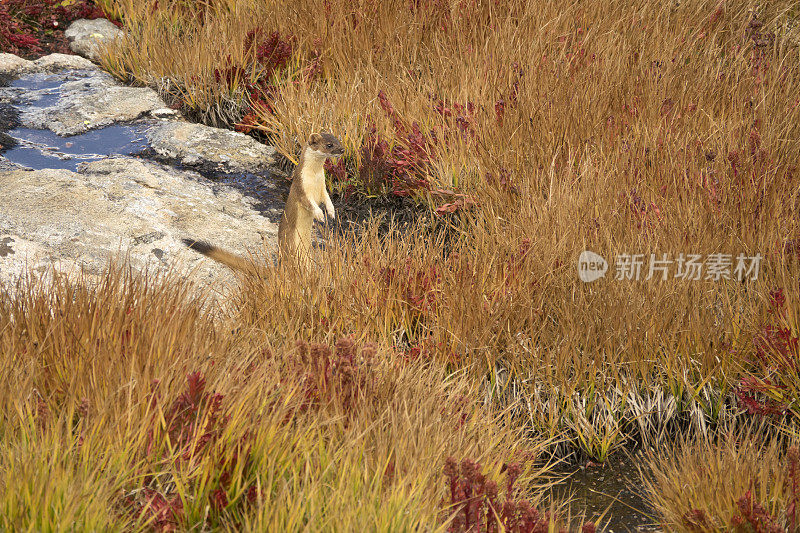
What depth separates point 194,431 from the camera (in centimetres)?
223

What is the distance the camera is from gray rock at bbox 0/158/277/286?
3.97 metres

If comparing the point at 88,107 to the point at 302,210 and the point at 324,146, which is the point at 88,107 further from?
the point at 302,210

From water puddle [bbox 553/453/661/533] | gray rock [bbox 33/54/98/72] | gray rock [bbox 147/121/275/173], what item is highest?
gray rock [bbox 33/54/98/72]

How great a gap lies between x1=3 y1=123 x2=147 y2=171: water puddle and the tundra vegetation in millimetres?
782

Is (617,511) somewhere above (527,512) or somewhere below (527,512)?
below

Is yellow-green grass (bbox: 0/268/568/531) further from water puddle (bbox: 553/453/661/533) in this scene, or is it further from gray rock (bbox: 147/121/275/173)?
gray rock (bbox: 147/121/275/173)

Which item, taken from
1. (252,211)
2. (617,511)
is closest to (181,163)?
(252,211)

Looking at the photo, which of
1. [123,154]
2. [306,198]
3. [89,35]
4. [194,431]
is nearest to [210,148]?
[123,154]

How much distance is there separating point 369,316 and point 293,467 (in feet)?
4.57

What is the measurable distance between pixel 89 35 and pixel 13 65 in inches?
45.0

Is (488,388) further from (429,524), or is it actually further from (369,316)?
(429,524)

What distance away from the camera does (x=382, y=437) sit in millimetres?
2381

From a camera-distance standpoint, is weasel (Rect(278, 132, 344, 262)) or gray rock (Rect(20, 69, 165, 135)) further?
gray rock (Rect(20, 69, 165, 135))

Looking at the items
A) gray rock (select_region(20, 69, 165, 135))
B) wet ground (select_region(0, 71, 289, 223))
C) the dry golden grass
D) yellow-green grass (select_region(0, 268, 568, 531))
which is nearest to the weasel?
wet ground (select_region(0, 71, 289, 223))
